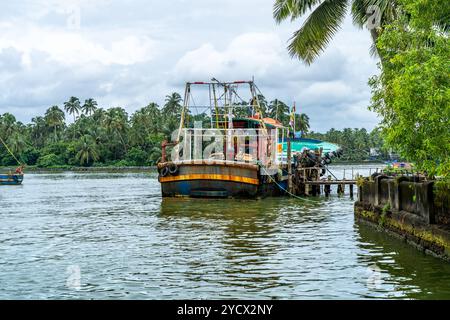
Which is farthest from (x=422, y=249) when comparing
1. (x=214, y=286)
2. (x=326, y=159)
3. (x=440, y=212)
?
(x=326, y=159)

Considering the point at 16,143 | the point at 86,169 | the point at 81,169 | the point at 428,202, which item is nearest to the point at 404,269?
the point at 428,202

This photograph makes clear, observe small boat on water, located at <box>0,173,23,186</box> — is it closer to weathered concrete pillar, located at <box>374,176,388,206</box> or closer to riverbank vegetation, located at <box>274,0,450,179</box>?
weathered concrete pillar, located at <box>374,176,388,206</box>

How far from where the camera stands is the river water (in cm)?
1316

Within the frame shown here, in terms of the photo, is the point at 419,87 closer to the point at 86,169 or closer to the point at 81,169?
the point at 86,169

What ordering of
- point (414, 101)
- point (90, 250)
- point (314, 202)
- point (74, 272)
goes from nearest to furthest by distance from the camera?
1. point (414, 101)
2. point (74, 272)
3. point (90, 250)
4. point (314, 202)

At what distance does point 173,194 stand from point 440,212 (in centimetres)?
2466

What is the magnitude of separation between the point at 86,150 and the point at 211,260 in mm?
114292

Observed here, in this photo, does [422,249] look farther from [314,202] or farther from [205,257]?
[314,202]

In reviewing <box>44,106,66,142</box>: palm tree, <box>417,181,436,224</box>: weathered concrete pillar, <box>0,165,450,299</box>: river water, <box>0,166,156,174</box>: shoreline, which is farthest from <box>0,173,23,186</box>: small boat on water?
<box>44,106,66,142</box>: palm tree

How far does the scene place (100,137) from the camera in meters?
131

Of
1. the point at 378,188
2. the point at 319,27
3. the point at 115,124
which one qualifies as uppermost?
the point at 115,124

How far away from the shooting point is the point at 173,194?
39.2 metres

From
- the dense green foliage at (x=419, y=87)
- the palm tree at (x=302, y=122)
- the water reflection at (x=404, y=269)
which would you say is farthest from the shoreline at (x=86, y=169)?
the dense green foliage at (x=419, y=87)
